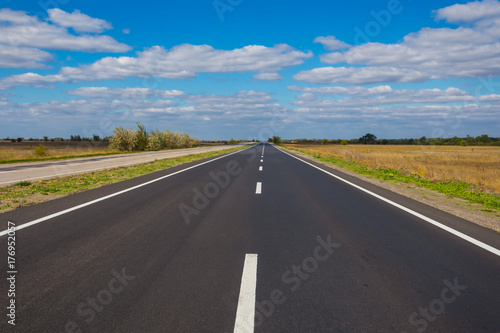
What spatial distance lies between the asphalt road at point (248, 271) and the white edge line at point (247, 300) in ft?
0.05

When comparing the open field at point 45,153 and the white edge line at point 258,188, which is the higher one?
the open field at point 45,153

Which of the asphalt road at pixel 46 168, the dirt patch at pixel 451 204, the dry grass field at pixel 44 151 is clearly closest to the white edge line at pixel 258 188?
the dirt patch at pixel 451 204

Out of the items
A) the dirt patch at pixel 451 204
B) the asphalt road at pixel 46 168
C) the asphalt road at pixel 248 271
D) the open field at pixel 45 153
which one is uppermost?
the open field at pixel 45 153

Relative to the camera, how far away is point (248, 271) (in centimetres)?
397

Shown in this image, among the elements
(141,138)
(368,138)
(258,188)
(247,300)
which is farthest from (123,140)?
(368,138)

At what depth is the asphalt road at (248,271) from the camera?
295 centimetres

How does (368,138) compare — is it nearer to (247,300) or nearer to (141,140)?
(141,140)

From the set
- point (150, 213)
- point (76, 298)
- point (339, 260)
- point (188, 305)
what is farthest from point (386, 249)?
point (150, 213)

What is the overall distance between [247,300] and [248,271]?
2.33 feet

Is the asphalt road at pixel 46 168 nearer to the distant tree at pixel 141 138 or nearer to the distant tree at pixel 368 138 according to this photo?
the distant tree at pixel 141 138

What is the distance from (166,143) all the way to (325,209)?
55.0 metres

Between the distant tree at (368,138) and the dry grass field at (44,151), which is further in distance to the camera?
the distant tree at (368,138)

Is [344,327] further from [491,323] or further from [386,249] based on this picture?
[386,249]

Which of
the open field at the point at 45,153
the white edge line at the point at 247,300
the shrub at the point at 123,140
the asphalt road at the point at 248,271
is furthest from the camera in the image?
the shrub at the point at 123,140
